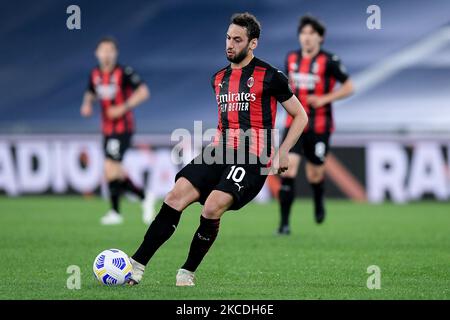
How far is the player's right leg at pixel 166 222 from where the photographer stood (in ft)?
22.4

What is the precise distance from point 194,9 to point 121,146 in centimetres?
853

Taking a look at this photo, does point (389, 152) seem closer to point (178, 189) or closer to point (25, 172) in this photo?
point (25, 172)

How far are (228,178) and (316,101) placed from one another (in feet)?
15.5

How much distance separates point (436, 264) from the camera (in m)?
8.31

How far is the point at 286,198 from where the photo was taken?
1106 centimetres

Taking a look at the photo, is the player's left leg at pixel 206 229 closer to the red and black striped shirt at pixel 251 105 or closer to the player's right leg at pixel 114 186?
the red and black striped shirt at pixel 251 105

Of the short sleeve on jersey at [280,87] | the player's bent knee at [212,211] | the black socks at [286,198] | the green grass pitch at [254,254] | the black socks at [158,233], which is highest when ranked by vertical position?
the short sleeve on jersey at [280,87]

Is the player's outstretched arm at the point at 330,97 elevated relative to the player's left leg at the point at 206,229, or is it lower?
elevated

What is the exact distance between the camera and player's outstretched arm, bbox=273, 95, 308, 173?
22.6 feet

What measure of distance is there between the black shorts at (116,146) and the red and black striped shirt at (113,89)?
8 cm

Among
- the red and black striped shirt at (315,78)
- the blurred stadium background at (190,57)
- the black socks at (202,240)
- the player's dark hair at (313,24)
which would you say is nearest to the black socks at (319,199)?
the red and black striped shirt at (315,78)

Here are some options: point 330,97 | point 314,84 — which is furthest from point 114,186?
point 330,97

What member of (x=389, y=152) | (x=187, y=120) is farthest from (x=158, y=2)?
(x=389, y=152)

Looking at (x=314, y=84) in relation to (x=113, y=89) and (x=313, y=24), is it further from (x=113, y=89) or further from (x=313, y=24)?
(x=113, y=89)
